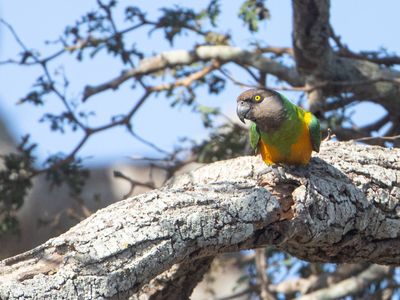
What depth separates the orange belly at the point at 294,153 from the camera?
165 inches

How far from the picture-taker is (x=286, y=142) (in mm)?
4379

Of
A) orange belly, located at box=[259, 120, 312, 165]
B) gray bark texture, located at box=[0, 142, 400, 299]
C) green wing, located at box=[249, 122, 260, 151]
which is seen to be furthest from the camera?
green wing, located at box=[249, 122, 260, 151]

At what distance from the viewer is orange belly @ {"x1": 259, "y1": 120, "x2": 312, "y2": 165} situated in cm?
419

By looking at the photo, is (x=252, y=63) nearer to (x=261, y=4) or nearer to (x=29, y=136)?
(x=261, y=4)

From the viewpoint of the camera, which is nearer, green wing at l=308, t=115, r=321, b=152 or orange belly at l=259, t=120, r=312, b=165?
orange belly at l=259, t=120, r=312, b=165

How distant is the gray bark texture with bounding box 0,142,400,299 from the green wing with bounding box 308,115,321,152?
4 cm

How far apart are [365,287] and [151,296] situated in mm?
2780

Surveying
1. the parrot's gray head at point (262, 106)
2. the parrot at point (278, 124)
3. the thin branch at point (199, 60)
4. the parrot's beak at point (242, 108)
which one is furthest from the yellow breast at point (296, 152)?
the thin branch at point (199, 60)

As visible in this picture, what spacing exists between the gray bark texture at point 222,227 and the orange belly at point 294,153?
0.07 meters

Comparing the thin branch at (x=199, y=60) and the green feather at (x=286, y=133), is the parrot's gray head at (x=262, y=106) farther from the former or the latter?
the thin branch at (x=199, y=60)

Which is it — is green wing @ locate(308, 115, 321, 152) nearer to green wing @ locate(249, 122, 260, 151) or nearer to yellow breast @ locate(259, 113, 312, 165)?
yellow breast @ locate(259, 113, 312, 165)

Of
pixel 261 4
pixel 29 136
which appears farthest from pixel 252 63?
pixel 29 136

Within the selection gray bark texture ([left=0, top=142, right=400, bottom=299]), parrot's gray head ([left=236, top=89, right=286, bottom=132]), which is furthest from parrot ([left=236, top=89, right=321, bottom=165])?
gray bark texture ([left=0, top=142, right=400, bottom=299])

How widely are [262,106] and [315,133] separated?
31 cm
